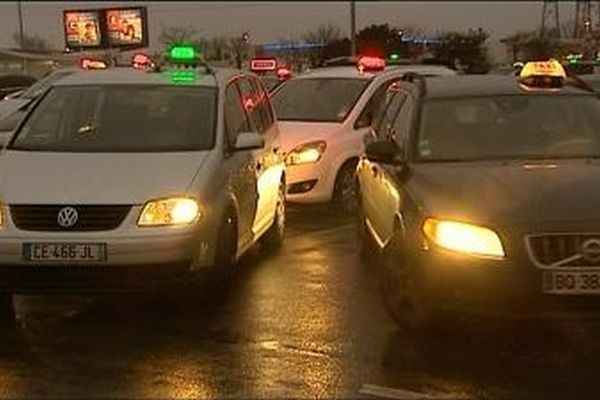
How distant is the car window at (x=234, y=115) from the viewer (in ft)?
27.4

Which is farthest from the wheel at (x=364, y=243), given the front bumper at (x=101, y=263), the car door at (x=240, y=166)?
the front bumper at (x=101, y=263)

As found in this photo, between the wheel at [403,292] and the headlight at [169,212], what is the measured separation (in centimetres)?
125

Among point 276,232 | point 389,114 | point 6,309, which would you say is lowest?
point 276,232

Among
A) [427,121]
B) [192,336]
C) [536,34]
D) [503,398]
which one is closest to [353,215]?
[427,121]

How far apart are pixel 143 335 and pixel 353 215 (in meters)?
5.89

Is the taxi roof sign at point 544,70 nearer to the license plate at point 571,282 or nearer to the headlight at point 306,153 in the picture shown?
the license plate at point 571,282

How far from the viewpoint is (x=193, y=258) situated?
7.08 m

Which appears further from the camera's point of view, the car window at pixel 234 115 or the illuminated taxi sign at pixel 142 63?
the illuminated taxi sign at pixel 142 63

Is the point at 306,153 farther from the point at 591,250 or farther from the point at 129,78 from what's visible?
the point at 591,250

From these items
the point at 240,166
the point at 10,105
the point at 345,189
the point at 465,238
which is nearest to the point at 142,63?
the point at 240,166

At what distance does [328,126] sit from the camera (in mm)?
12602

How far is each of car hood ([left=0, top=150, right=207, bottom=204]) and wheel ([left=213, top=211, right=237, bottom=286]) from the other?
0.45 metres

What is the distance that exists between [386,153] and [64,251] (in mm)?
2176

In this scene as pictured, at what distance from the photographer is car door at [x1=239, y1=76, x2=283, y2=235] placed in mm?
9096
